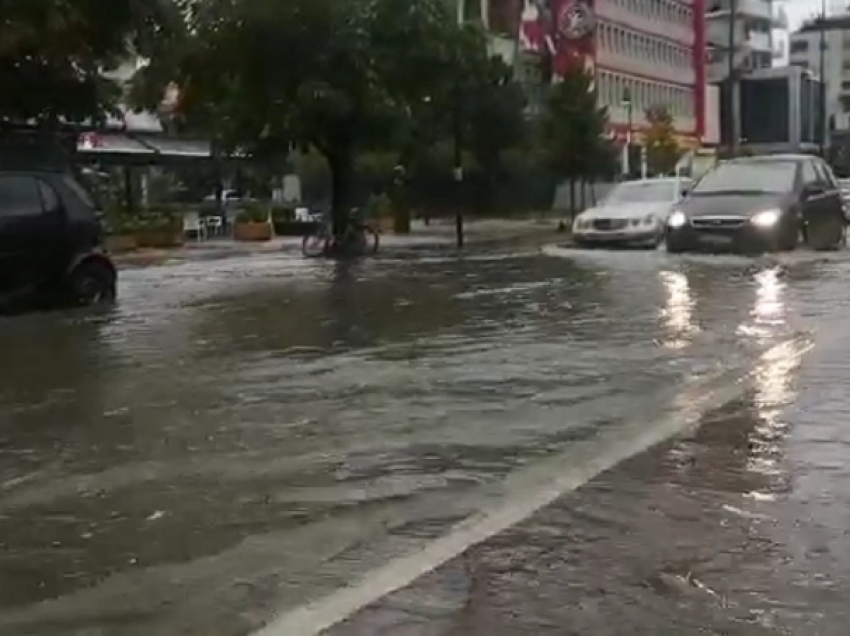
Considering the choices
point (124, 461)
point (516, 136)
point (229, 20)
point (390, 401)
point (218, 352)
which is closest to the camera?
point (124, 461)

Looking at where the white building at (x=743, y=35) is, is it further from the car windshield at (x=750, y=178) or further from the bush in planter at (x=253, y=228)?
the car windshield at (x=750, y=178)

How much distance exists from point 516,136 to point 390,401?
45154 mm

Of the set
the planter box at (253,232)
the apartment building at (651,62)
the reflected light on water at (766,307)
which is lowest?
the planter box at (253,232)

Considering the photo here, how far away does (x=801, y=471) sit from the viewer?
8172 millimetres

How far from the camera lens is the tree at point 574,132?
160 feet

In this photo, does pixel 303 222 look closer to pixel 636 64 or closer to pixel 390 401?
pixel 390 401

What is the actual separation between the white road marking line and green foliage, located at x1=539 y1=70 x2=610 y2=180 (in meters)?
37.3

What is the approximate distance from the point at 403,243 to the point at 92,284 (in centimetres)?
2051

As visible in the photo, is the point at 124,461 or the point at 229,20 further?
the point at 229,20

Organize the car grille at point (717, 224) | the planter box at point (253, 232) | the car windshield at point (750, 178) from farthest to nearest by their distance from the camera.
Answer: the planter box at point (253, 232)
the car windshield at point (750, 178)
the car grille at point (717, 224)

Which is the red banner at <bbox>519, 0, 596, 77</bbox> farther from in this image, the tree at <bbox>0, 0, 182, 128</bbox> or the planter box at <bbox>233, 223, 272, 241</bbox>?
the tree at <bbox>0, 0, 182, 128</bbox>

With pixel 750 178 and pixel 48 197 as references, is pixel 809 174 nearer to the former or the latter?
pixel 750 178

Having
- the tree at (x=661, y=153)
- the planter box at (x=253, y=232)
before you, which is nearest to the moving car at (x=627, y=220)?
the planter box at (x=253, y=232)

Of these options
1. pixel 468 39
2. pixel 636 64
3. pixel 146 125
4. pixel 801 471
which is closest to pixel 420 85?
pixel 468 39
